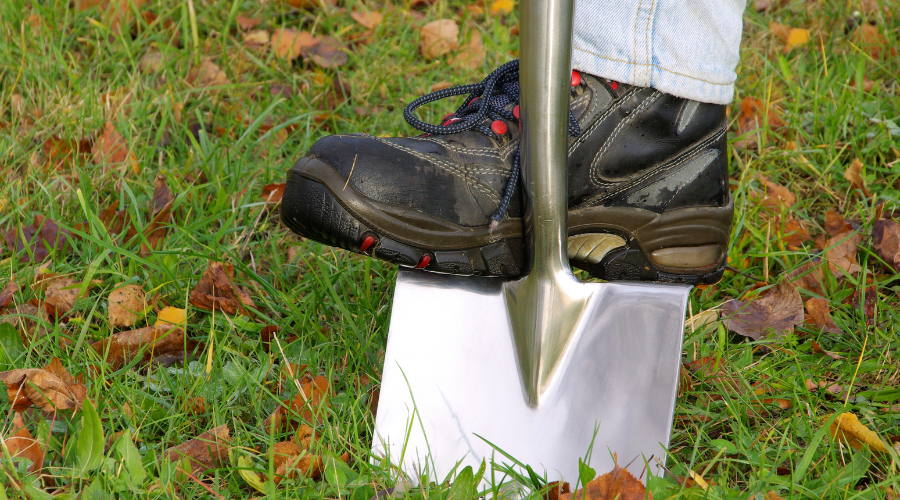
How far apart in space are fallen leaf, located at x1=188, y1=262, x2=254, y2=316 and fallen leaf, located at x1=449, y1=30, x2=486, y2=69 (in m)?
1.21

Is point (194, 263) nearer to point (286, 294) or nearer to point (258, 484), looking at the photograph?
point (286, 294)

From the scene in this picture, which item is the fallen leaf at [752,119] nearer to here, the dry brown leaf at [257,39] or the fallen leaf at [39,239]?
the dry brown leaf at [257,39]

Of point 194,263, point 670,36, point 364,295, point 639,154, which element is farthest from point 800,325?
point 194,263

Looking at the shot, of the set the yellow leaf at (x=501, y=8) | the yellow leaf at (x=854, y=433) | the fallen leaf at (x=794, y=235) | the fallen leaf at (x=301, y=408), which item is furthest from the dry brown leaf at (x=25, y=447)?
the yellow leaf at (x=501, y=8)

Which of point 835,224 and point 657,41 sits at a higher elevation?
point 657,41

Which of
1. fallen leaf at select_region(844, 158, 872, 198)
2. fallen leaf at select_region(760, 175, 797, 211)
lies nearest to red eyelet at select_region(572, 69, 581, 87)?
fallen leaf at select_region(760, 175, 797, 211)

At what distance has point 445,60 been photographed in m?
2.36

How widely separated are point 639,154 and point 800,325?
486mm

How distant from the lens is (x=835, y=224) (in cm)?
164

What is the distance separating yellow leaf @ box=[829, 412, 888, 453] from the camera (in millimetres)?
1048

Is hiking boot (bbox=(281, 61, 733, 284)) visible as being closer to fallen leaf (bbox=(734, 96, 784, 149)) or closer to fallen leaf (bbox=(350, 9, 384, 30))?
fallen leaf (bbox=(734, 96, 784, 149))

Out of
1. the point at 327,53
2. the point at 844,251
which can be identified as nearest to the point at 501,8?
the point at 327,53

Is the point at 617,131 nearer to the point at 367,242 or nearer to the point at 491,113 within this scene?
the point at 491,113

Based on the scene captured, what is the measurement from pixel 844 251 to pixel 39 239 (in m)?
1.78
